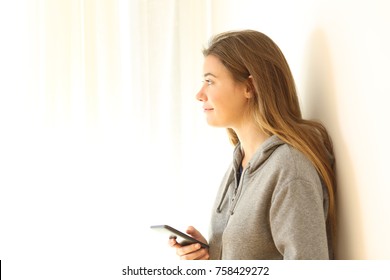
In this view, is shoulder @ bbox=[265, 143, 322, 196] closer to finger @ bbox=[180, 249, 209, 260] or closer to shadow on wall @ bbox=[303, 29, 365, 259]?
shadow on wall @ bbox=[303, 29, 365, 259]

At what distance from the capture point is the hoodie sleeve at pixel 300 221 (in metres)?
1.31

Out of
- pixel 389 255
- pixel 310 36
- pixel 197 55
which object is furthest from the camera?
pixel 197 55

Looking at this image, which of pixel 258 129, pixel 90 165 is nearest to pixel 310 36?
pixel 258 129

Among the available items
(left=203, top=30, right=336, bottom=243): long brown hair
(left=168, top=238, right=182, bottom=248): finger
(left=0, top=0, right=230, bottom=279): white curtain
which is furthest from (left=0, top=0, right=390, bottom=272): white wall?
(left=168, top=238, right=182, bottom=248): finger

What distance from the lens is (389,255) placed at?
3.74ft

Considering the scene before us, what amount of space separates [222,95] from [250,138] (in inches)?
5.9

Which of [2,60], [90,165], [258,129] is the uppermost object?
[2,60]

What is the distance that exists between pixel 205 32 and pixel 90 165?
74 centimetres

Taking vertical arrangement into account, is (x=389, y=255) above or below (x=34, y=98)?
below

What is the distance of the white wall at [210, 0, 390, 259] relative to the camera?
1.14 meters

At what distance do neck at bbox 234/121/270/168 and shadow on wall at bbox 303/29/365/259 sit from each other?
0.50 ft

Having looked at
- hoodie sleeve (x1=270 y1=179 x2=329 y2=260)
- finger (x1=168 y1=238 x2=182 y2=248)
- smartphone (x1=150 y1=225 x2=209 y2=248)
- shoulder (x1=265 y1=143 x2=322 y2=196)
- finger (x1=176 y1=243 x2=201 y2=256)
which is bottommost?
finger (x1=176 y1=243 x2=201 y2=256)

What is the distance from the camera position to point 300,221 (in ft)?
4.33

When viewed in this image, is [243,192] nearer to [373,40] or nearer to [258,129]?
[258,129]
